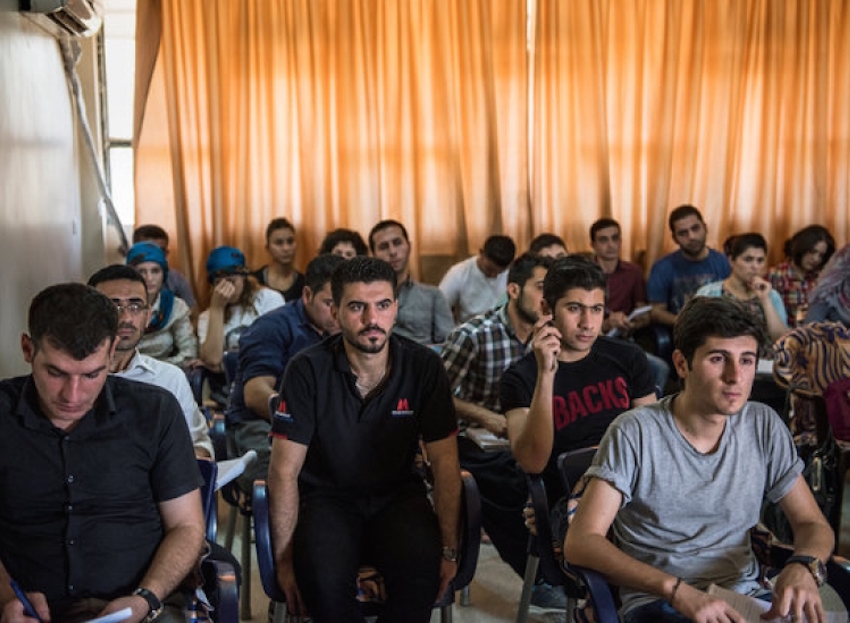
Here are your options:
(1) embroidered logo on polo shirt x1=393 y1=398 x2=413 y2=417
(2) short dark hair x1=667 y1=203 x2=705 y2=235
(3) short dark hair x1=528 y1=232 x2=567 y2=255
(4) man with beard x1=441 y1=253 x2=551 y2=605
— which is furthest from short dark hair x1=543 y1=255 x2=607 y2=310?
(2) short dark hair x1=667 y1=203 x2=705 y2=235

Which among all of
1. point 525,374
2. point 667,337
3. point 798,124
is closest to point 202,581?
point 525,374

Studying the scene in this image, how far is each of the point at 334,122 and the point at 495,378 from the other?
2812mm

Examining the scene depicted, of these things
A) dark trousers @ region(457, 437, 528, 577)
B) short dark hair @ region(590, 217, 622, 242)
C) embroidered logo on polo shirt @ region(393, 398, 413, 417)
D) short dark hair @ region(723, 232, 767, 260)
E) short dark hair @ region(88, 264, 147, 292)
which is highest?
short dark hair @ region(88, 264, 147, 292)

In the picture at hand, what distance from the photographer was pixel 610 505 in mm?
2043

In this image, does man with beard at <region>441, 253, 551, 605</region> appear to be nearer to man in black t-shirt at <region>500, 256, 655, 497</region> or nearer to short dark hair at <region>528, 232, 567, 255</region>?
man in black t-shirt at <region>500, 256, 655, 497</region>

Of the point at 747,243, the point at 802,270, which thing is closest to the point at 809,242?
the point at 802,270

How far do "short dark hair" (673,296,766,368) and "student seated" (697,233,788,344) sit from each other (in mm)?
2623

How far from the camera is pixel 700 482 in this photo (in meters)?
2.09

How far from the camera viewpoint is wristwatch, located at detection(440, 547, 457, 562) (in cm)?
245

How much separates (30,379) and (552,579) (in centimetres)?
138

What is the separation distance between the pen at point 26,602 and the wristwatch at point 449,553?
985mm

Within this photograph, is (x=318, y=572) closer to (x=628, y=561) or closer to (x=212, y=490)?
(x=212, y=490)

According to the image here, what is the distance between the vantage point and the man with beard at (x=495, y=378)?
10.5 feet

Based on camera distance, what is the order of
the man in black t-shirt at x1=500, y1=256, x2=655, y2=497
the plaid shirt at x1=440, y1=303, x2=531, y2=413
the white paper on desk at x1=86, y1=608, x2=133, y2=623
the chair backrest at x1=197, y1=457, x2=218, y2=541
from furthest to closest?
1. the plaid shirt at x1=440, y1=303, x2=531, y2=413
2. the man in black t-shirt at x1=500, y1=256, x2=655, y2=497
3. the chair backrest at x1=197, y1=457, x2=218, y2=541
4. the white paper on desk at x1=86, y1=608, x2=133, y2=623
